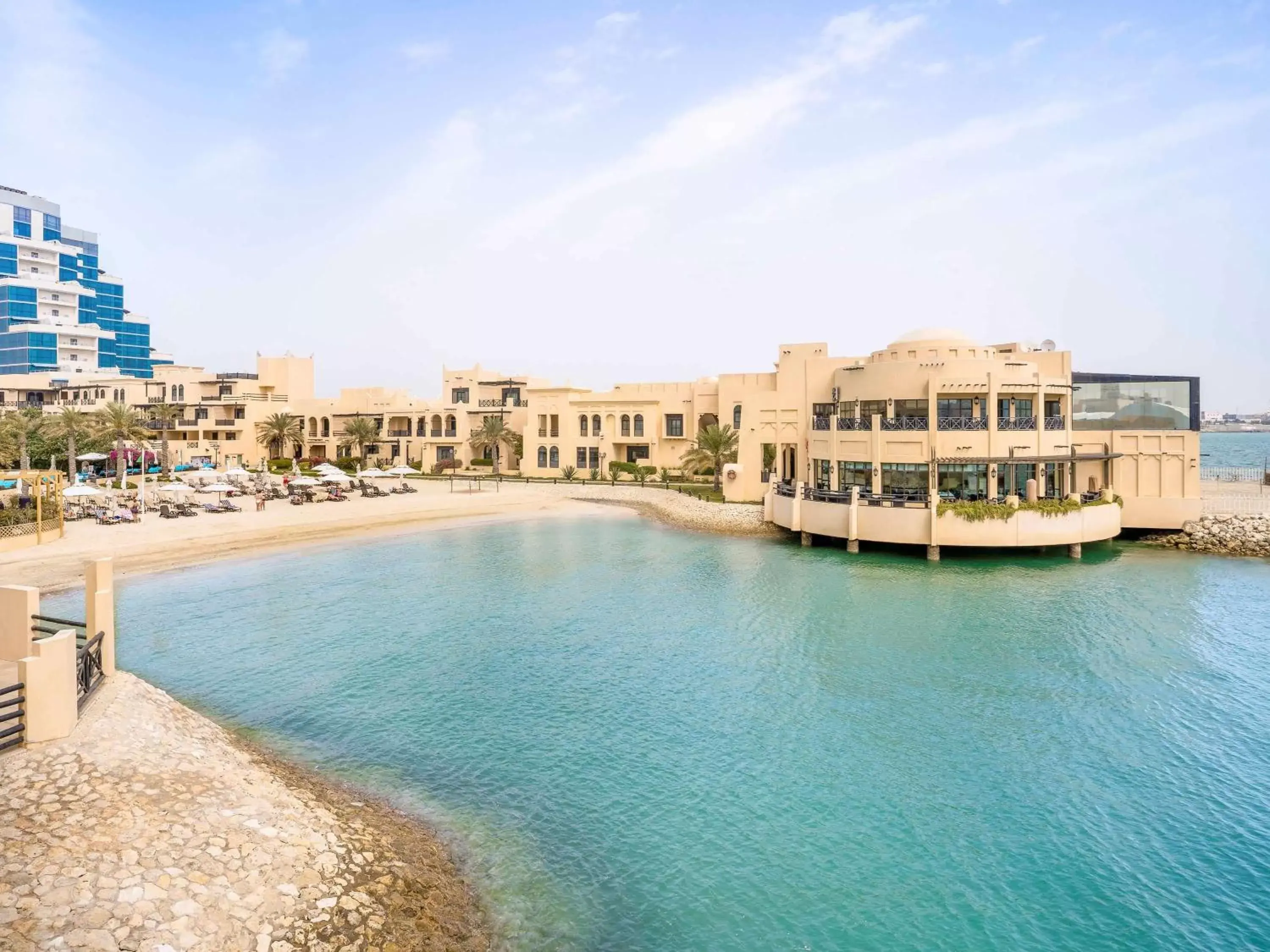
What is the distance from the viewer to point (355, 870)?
1221cm

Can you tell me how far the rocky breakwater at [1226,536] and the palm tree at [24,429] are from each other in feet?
280

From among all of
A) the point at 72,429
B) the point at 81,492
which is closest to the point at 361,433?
the point at 72,429

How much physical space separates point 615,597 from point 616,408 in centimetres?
4642

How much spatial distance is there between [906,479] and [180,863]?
131 ft

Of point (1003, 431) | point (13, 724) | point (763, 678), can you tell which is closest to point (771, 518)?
point (1003, 431)

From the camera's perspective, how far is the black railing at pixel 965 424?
4184 cm

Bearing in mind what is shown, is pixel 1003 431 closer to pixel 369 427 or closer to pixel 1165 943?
pixel 1165 943

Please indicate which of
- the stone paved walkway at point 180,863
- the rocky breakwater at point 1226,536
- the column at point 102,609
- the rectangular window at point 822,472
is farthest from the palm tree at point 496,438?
the stone paved walkway at point 180,863

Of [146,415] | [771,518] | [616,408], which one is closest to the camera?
[771,518]

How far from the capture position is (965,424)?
41938 millimetres

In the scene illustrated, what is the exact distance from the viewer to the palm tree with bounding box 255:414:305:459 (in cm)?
8838

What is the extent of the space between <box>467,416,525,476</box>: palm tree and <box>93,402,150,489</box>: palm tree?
32.3 metres

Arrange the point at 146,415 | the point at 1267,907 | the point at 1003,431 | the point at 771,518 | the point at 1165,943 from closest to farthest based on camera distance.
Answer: the point at 1165,943
the point at 1267,907
the point at 1003,431
the point at 771,518
the point at 146,415

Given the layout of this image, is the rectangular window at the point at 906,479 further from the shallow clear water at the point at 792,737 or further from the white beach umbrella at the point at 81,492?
the white beach umbrella at the point at 81,492
